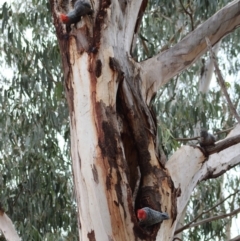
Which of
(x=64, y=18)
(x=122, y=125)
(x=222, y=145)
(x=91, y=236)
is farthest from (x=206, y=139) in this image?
(x=64, y=18)

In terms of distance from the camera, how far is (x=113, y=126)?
68.9 inches

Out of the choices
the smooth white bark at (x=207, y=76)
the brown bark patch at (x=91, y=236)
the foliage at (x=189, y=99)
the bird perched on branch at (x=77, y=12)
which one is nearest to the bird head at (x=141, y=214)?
the brown bark patch at (x=91, y=236)

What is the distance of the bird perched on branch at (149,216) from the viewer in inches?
63.7

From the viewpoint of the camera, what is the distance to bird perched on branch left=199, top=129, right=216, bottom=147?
1883mm

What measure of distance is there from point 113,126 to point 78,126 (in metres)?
0.12

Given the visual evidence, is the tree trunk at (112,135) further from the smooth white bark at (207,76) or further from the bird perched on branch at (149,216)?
the smooth white bark at (207,76)

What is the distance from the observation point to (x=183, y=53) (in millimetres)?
2055

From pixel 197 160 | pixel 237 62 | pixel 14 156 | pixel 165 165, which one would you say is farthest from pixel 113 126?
pixel 237 62

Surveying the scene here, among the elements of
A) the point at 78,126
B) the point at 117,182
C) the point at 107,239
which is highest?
the point at 78,126

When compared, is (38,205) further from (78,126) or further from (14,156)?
(78,126)

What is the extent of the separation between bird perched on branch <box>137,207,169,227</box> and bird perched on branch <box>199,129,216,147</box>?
330 mm

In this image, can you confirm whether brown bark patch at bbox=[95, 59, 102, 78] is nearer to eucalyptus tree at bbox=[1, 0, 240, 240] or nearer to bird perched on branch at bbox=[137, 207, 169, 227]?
eucalyptus tree at bbox=[1, 0, 240, 240]

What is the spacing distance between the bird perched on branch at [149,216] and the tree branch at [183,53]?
17.8 inches

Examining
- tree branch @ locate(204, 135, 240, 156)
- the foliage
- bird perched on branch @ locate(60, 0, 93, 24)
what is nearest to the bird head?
tree branch @ locate(204, 135, 240, 156)
